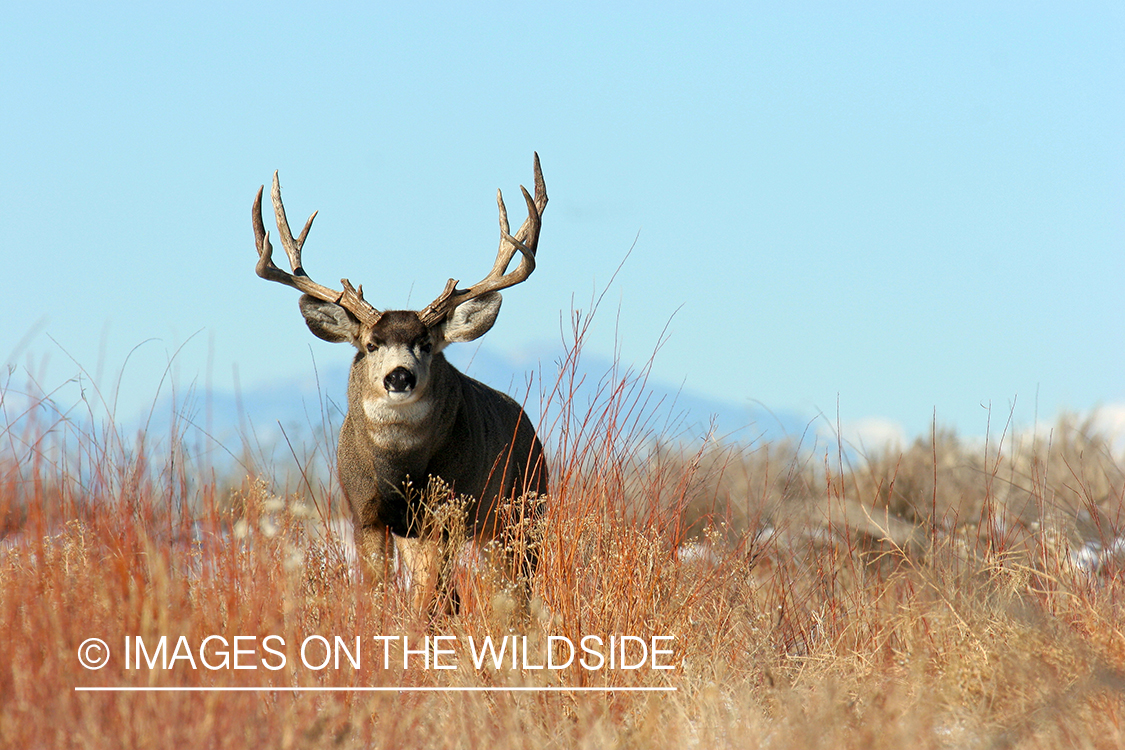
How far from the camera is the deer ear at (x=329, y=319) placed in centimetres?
715

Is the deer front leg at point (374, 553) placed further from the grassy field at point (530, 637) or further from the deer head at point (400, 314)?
the deer head at point (400, 314)

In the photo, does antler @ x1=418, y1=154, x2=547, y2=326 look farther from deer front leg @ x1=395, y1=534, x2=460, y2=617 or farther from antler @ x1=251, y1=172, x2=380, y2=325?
deer front leg @ x1=395, y1=534, x2=460, y2=617

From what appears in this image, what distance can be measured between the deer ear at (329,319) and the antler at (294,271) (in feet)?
0.16

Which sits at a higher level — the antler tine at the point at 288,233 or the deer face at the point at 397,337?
the antler tine at the point at 288,233

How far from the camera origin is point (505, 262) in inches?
297

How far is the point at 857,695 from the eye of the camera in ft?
17.4

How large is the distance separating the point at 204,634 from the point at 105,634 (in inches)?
14.2

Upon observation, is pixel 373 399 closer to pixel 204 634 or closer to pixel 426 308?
pixel 426 308

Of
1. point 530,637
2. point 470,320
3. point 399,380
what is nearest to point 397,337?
point 399,380

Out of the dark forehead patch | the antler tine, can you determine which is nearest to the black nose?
the dark forehead patch

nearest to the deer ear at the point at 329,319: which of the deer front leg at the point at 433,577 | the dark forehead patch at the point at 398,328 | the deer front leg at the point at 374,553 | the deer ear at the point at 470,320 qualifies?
the dark forehead patch at the point at 398,328

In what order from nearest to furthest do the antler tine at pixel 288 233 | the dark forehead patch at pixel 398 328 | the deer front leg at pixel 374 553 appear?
the deer front leg at pixel 374 553
the dark forehead patch at pixel 398 328
the antler tine at pixel 288 233

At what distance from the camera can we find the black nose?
6621 millimetres

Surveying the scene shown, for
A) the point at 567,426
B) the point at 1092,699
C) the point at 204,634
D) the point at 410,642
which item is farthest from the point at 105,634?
the point at 1092,699
